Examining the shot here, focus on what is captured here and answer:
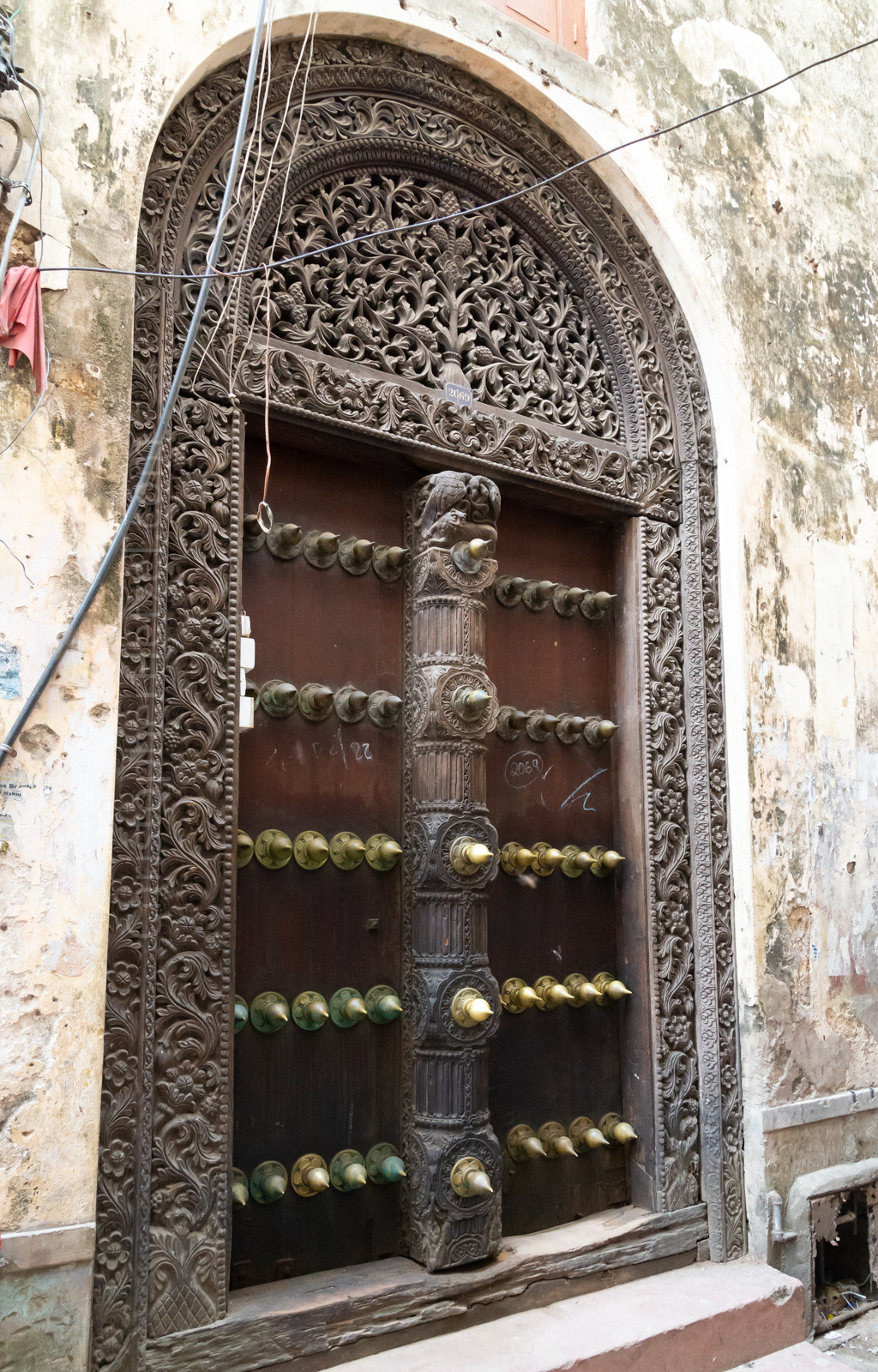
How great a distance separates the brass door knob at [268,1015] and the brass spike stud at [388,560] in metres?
1.37

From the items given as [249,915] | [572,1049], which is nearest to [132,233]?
[249,915]

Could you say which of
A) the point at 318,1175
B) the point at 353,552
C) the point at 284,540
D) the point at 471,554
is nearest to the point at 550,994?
the point at 318,1175

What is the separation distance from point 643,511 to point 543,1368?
2744mm

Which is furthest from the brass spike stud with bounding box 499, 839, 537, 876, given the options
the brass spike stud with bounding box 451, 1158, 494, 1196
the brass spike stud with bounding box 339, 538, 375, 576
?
the brass spike stud with bounding box 339, 538, 375, 576

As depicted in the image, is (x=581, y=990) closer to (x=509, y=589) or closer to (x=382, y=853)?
(x=382, y=853)

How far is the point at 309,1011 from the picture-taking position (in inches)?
119

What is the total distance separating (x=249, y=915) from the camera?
9.81 ft

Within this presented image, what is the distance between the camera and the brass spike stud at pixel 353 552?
130 inches

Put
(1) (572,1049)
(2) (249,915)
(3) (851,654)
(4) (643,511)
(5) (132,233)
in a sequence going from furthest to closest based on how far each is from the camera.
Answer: (3) (851,654), (4) (643,511), (1) (572,1049), (2) (249,915), (5) (132,233)

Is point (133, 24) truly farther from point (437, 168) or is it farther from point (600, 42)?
point (600, 42)

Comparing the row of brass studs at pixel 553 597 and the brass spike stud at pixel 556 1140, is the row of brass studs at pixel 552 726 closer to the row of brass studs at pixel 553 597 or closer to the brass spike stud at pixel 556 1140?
the row of brass studs at pixel 553 597

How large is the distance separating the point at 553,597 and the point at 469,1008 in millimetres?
1524

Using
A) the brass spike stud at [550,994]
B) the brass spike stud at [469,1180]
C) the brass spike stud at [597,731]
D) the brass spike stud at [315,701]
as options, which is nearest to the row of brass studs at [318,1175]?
the brass spike stud at [469,1180]

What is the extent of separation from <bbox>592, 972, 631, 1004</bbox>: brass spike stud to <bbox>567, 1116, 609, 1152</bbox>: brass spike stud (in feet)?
1.30
